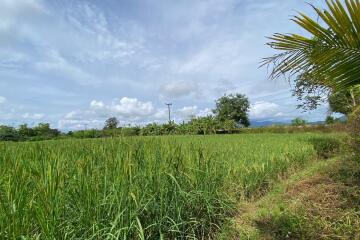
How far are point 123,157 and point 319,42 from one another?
92.7 inches

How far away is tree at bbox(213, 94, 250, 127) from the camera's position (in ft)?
174

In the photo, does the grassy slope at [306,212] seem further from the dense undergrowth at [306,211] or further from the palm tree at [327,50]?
the palm tree at [327,50]

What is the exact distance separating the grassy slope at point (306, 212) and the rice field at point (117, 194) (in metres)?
0.32

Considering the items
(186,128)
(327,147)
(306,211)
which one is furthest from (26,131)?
(306,211)

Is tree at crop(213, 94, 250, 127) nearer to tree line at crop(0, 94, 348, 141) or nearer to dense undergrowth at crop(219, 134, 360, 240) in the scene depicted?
tree line at crop(0, 94, 348, 141)

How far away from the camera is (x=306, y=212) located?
174 inches

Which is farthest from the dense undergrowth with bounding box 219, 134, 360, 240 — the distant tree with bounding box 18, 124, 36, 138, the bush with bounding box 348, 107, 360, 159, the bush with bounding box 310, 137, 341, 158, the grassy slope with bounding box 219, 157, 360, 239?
the distant tree with bounding box 18, 124, 36, 138

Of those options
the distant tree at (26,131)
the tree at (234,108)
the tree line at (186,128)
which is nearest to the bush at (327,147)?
the tree line at (186,128)

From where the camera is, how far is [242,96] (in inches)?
2137

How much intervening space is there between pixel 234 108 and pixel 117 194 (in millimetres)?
51046

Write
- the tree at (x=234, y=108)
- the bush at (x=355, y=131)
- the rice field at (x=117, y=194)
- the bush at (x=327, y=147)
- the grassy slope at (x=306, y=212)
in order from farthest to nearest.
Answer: the tree at (x=234, y=108) → the bush at (x=327, y=147) → the bush at (x=355, y=131) → the grassy slope at (x=306, y=212) → the rice field at (x=117, y=194)

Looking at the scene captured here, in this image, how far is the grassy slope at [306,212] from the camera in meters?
3.88

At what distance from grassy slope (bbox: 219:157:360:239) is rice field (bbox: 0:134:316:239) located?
0.32 meters

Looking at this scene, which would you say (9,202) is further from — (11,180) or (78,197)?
(78,197)
